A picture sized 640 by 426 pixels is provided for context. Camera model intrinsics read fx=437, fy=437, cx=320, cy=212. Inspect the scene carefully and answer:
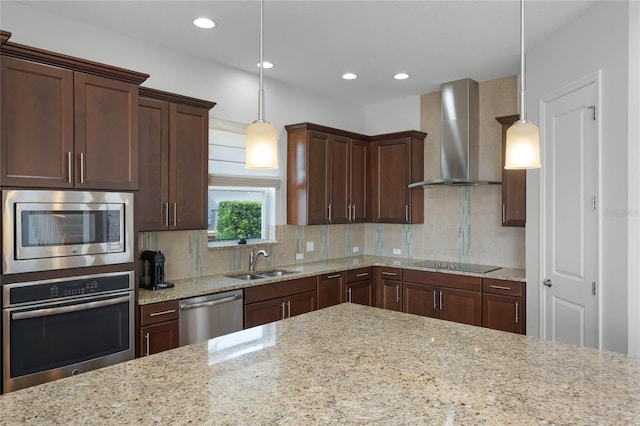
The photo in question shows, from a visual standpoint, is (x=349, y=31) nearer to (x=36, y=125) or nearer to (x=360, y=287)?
(x=36, y=125)

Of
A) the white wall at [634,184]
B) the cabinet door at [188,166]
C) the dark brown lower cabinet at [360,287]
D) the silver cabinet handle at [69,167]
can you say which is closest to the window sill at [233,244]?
the cabinet door at [188,166]

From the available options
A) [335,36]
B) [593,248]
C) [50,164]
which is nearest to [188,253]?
[50,164]

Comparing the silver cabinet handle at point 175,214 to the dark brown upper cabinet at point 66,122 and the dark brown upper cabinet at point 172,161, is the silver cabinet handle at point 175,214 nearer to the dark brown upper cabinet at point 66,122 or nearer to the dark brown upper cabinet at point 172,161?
the dark brown upper cabinet at point 172,161

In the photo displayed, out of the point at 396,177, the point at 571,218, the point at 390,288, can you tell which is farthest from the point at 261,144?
the point at 396,177

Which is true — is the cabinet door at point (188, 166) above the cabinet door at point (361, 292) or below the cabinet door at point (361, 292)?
above

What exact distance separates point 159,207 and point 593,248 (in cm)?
297

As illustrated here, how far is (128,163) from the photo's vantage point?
9.19 feet

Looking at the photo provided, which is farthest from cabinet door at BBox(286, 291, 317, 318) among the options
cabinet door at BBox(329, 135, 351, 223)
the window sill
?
cabinet door at BBox(329, 135, 351, 223)

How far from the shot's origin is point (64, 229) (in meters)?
2.51

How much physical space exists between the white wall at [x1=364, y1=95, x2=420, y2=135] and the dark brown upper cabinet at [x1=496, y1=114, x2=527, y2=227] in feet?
4.06

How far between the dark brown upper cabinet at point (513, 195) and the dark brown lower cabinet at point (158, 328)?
3025mm

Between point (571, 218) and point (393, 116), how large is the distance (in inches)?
111

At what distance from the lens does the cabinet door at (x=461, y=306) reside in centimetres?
408

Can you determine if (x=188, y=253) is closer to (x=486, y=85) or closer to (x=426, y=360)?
(x=426, y=360)
